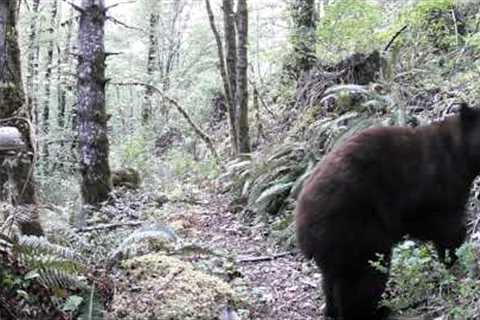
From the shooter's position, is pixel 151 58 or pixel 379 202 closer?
pixel 379 202

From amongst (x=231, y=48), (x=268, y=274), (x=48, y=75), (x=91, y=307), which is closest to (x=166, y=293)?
(x=91, y=307)

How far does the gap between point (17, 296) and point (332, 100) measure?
25.8 feet

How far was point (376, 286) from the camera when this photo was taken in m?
5.09

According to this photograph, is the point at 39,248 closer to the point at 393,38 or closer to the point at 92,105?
the point at 92,105

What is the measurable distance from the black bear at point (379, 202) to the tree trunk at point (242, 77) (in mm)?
7586

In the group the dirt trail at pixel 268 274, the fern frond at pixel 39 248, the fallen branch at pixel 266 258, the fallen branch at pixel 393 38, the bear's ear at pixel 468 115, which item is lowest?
the dirt trail at pixel 268 274

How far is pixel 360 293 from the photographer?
506cm

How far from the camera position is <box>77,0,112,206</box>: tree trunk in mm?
11742

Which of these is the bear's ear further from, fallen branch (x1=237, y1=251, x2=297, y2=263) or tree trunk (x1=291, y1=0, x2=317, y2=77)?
tree trunk (x1=291, y1=0, x2=317, y2=77)

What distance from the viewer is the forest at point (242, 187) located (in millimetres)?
5016

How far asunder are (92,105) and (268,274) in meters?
6.07

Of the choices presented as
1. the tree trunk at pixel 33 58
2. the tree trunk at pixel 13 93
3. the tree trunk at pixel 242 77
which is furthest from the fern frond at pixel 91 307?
the tree trunk at pixel 33 58

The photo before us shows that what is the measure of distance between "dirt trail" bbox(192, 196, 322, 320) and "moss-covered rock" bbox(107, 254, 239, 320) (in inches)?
19.2

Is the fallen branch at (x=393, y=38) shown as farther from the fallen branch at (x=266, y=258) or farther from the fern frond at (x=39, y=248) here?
the fern frond at (x=39, y=248)
